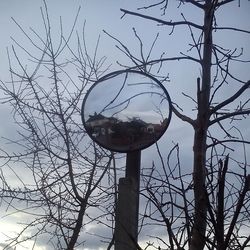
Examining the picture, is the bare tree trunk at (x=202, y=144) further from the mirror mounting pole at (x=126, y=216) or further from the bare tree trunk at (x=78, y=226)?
the bare tree trunk at (x=78, y=226)

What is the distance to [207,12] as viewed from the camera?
4137mm

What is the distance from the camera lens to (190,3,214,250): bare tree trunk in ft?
8.33

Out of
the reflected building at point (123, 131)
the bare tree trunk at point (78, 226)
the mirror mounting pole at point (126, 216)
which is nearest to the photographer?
the mirror mounting pole at point (126, 216)

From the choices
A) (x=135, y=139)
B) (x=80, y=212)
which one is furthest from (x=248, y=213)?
(x=80, y=212)

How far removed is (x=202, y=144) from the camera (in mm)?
3180

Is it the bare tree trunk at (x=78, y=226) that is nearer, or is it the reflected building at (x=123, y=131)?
the reflected building at (x=123, y=131)

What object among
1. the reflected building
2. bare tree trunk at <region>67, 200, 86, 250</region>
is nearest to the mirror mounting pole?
the reflected building

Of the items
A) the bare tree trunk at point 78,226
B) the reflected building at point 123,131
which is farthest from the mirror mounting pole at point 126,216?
the bare tree trunk at point 78,226

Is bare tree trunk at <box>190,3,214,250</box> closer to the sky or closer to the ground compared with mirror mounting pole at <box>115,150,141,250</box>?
closer to the sky

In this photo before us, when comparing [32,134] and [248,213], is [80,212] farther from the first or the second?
[248,213]

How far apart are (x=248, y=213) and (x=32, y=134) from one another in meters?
4.27

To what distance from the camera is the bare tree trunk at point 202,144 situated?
2.54m

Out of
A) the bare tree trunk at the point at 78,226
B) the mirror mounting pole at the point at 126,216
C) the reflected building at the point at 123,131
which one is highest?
the bare tree trunk at the point at 78,226

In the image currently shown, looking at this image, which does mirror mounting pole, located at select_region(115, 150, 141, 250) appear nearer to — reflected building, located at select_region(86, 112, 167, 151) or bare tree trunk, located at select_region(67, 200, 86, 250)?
reflected building, located at select_region(86, 112, 167, 151)
